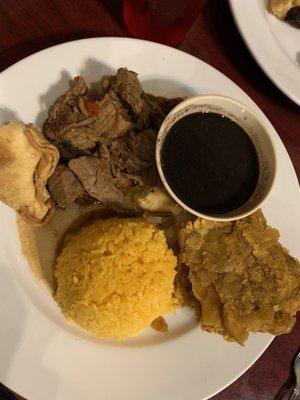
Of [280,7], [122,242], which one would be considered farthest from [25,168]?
[280,7]

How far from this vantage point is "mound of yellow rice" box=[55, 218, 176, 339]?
63.6 inches

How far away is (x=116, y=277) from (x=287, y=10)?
4.01ft

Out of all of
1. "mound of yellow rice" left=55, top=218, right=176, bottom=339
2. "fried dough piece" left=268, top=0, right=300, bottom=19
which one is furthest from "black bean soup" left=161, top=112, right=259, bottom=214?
"fried dough piece" left=268, top=0, right=300, bottom=19

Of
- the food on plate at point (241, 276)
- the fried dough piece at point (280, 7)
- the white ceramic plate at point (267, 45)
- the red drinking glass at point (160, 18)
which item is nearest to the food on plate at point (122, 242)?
the food on plate at point (241, 276)

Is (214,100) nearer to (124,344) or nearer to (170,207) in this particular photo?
(170,207)

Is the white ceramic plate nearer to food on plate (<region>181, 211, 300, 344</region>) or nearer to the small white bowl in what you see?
the small white bowl

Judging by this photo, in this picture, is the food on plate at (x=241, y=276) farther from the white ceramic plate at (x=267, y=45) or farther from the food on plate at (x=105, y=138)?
the white ceramic plate at (x=267, y=45)

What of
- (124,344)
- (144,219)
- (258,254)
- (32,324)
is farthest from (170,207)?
(32,324)

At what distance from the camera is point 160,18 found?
5.69 feet

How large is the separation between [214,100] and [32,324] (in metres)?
0.90

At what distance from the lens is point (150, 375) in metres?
1.62

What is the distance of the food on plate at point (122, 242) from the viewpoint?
1.58 metres

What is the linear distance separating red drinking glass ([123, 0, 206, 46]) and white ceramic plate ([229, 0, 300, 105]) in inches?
8.1

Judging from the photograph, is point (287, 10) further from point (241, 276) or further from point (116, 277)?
point (116, 277)
